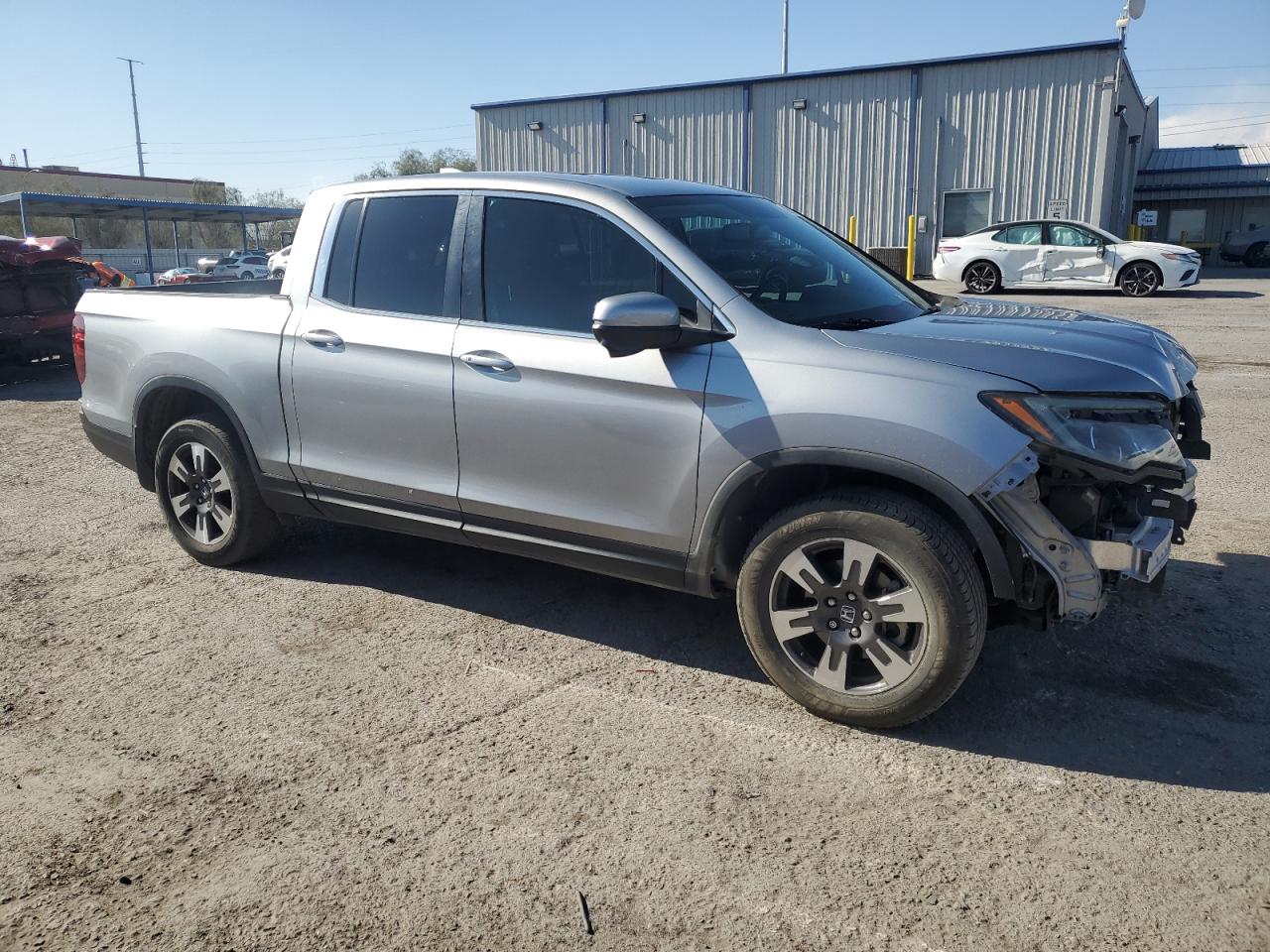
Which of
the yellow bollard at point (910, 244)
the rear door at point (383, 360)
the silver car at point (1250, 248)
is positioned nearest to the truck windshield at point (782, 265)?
the rear door at point (383, 360)

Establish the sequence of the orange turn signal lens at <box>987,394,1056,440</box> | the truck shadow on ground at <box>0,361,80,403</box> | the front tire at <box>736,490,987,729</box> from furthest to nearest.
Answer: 1. the truck shadow on ground at <box>0,361,80,403</box>
2. the front tire at <box>736,490,987,729</box>
3. the orange turn signal lens at <box>987,394,1056,440</box>

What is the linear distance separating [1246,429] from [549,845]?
708 centimetres

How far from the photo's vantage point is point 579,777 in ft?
10.6

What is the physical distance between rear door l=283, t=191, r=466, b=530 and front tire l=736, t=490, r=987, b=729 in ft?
4.86

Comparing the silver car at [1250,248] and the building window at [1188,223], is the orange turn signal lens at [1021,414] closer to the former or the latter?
the silver car at [1250,248]

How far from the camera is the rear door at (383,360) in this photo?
428 centimetres

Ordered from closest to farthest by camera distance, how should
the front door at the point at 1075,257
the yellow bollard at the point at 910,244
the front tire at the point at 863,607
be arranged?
the front tire at the point at 863,607 → the front door at the point at 1075,257 → the yellow bollard at the point at 910,244

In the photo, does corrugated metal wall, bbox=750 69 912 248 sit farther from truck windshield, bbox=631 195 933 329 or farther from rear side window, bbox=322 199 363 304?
rear side window, bbox=322 199 363 304

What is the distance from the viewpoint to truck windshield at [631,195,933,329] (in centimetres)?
379

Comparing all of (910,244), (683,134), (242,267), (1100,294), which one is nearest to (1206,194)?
(910,244)

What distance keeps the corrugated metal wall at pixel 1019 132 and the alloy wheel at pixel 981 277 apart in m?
7.28

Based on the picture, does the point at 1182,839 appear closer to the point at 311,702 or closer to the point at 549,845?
the point at 549,845

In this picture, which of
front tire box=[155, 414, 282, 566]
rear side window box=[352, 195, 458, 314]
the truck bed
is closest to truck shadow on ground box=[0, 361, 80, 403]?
the truck bed

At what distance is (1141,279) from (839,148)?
38.0 ft
